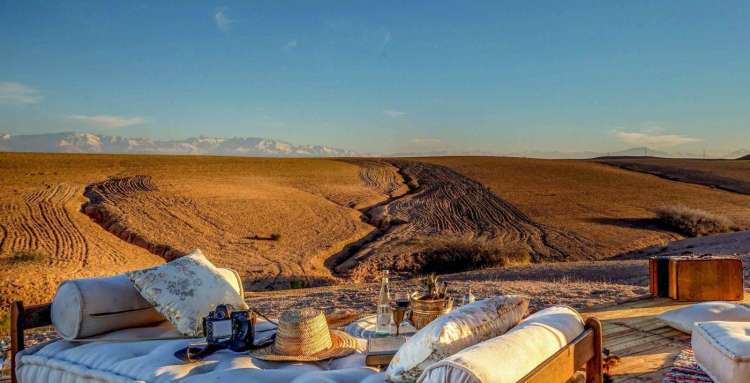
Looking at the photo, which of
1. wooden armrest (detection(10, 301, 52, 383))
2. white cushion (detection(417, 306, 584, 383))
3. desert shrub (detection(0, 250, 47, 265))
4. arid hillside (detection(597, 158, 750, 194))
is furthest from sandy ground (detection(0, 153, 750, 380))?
white cushion (detection(417, 306, 584, 383))

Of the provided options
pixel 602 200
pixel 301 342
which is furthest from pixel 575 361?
pixel 602 200

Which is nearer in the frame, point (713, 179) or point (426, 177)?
point (426, 177)

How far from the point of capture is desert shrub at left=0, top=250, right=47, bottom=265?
13.4 metres

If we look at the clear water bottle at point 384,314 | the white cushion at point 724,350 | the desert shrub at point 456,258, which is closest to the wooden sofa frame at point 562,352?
the white cushion at point 724,350

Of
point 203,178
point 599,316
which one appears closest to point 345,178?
point 203,178

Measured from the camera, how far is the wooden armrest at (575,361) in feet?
8.70

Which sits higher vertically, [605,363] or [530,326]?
[530,326]

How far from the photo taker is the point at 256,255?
17.7 m

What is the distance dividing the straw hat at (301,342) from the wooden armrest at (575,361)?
1.40 m

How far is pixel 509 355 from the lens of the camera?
2.54 meters

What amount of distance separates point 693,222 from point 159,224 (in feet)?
63.2

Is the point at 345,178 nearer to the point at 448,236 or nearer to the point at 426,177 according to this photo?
the point at 426,177

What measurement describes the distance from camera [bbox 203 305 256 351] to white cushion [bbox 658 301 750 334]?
3886mm

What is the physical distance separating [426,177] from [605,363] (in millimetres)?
34997
